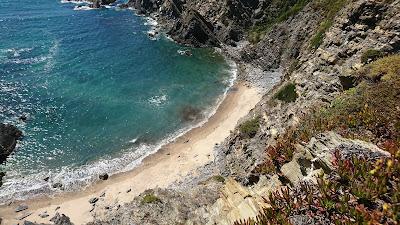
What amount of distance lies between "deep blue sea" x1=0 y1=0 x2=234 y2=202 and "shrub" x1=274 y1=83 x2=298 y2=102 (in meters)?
17.4

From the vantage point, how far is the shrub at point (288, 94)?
4025 cm

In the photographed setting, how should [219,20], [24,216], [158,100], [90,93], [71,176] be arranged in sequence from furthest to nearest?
1. [219,20]
2. [90,93]
3. [158,100]
4. [71,176]
5. [24,216]

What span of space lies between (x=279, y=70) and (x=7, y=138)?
154ft

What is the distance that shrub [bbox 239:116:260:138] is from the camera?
4175cm

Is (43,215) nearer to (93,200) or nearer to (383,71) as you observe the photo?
(93,200)

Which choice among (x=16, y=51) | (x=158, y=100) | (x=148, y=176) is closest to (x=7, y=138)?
(x=148, y=176)

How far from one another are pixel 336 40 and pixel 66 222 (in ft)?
114

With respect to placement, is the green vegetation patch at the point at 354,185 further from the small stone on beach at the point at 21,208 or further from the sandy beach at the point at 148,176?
the small stone on beach at the point at 21,208

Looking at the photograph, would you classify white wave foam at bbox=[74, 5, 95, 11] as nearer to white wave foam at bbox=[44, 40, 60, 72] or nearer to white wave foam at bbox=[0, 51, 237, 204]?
white wave foam at bbox=[44, 40, 60, 72]

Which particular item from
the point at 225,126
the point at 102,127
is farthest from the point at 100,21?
the point at 225,126

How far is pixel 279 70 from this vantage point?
7044 cm

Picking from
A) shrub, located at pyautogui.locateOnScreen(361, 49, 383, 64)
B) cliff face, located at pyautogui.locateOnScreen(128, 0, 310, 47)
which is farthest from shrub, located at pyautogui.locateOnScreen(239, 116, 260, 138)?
cliff face, located at pyautogui.locateOnScreen(128, 0, 310, 47)

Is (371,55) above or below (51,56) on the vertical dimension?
above

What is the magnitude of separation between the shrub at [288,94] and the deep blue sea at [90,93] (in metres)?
17.4
